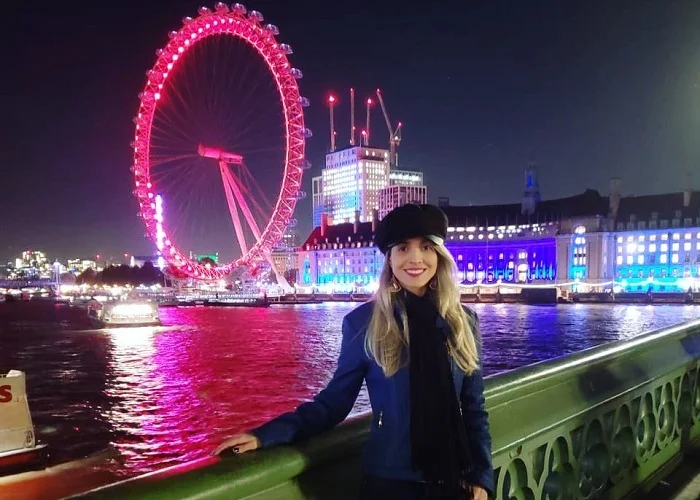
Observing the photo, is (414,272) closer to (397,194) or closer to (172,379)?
(172,379)

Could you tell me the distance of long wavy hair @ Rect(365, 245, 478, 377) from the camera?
2395mm

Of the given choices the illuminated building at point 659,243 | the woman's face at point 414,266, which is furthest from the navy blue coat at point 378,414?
the illuminated building at point 659,243

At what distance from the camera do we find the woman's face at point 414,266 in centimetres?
264

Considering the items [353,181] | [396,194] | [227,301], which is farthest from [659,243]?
[353,181]

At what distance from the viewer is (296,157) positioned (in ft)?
168

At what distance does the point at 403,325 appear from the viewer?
8.14ft

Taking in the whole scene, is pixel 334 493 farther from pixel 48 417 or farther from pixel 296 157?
pixel 296 157

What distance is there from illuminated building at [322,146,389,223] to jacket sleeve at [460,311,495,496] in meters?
169

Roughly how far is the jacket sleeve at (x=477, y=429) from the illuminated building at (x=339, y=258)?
13404cm

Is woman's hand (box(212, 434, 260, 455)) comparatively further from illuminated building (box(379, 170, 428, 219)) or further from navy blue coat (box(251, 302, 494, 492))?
illuminated building (box(379, 170, 428, 219))

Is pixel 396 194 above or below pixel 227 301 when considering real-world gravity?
above

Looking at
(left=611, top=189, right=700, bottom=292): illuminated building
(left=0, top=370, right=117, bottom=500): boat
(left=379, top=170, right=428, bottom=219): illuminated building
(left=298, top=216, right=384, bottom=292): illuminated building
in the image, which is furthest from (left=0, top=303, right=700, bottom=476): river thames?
(left=379, top=170, right=428, bottom=219): illuminated building

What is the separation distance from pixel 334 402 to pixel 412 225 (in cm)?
74

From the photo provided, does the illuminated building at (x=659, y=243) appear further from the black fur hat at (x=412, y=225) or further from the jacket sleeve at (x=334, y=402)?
the jacket sleeve at (x=334, y=402)
